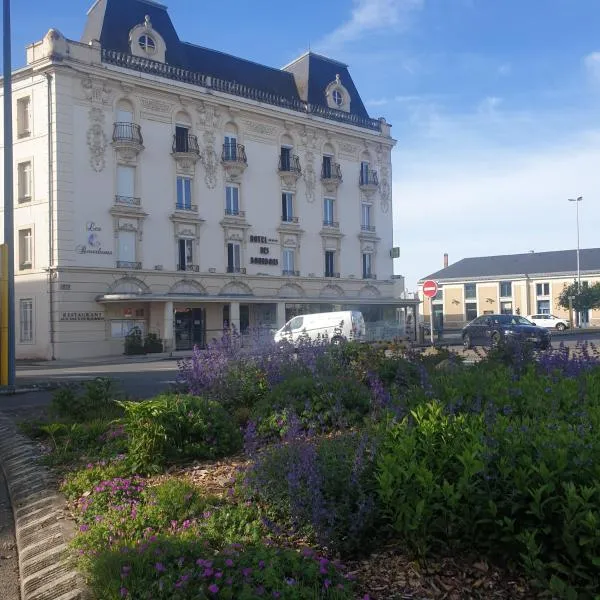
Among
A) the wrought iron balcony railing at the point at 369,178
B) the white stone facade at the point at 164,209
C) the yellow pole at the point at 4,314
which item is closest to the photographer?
the yellow pole at the point at 4,314

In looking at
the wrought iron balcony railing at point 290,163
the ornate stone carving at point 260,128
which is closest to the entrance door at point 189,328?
the wrought iron balcony railing at point 290,163

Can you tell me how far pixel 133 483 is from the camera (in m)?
5.17

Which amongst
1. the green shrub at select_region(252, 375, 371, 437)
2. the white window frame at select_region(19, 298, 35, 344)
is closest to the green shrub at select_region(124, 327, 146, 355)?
the white window frame at select_region(19, 298, 35, 344)

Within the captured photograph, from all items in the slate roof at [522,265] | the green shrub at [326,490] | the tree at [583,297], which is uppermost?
the slate roof at [522,265]

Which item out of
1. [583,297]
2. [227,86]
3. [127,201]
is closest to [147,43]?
[227,86]

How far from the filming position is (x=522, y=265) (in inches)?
3123

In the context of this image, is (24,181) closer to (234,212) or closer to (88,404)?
(234,212)

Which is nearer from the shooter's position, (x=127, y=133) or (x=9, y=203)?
(x=9, y=203)

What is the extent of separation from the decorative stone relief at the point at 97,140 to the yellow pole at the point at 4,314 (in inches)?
820

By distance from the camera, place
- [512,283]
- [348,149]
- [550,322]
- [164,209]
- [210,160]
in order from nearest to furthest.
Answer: [164,209], [210,160], [348,149], [550,322], [512,283]

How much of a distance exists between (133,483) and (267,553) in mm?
2231

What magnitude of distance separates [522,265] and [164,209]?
53.4m

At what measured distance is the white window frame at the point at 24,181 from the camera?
34.8m

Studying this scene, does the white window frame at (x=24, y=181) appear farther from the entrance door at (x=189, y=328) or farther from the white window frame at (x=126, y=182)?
the entrance door at (x=189, y=328)
